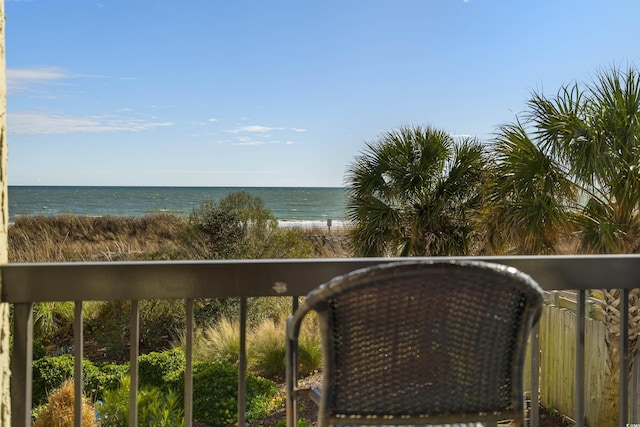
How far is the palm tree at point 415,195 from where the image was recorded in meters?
7.34

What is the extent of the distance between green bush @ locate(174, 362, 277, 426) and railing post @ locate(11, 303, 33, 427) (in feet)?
11.2

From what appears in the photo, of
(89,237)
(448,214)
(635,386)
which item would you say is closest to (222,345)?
(448,214)

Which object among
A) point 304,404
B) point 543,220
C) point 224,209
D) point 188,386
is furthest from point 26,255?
point 188,386

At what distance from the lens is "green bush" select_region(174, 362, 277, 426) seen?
4656mm

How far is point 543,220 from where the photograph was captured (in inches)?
213

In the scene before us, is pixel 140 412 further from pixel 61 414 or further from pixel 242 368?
pixel 242 368

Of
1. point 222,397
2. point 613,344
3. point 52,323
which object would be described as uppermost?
point 613,344

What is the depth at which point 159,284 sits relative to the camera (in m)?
1.38

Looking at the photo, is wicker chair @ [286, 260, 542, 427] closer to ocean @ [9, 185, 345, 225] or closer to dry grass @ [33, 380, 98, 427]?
dry grass @ [33, 380, 98, 427]

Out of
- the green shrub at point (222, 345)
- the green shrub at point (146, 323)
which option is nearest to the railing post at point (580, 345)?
the green shrub at point (222, 345)

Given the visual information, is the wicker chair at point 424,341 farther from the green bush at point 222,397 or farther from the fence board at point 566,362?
the fence board at point 566,362

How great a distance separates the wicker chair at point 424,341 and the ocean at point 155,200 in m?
21.4

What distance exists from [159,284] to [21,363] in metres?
0.38

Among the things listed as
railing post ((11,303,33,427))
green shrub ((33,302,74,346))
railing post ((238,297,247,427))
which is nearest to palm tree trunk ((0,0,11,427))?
railing post ((11,303,33,427))
